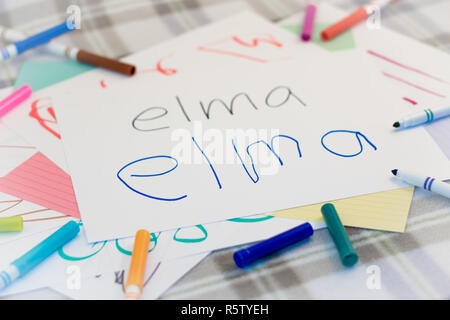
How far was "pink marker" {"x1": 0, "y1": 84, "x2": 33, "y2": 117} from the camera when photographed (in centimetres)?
59

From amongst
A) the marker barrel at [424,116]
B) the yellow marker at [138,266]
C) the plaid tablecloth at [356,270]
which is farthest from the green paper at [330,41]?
the yellow marker at [138,266]

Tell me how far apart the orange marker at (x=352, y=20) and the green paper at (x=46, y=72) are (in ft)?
1.09

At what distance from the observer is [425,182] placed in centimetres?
48

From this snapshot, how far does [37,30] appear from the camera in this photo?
723 millimetres

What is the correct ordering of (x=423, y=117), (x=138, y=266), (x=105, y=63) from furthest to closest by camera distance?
1. (x=105, y=63)
2. (x=423, y=117)
3. (x=138, y=266)

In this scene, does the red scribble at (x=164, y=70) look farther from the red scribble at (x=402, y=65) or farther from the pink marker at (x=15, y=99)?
the red scribble at (x=402, y=65)

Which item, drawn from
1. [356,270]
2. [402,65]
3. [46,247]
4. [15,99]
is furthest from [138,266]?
[402,65]

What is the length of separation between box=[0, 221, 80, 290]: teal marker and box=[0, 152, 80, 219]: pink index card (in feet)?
0.09

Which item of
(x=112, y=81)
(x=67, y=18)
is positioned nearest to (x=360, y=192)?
(x=112, y=81)

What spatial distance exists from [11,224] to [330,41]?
1.57ft

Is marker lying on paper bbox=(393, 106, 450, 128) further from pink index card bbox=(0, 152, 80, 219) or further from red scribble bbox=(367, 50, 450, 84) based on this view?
pink index card bbox=(0, 152, 80, 219)

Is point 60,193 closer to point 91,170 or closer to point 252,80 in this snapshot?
point 91,170

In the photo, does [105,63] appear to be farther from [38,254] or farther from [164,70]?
[38,254]

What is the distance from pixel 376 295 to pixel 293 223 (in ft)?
0.32
